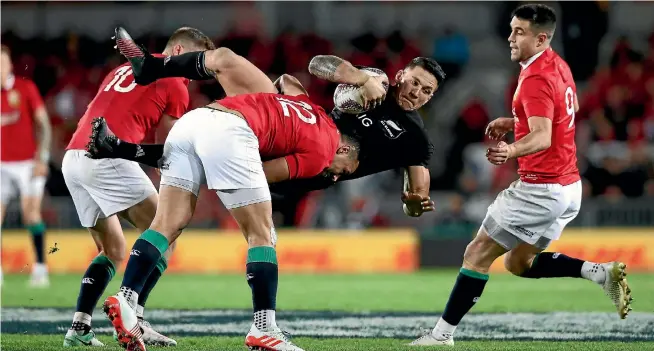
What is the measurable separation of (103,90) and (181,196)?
5.52 feet

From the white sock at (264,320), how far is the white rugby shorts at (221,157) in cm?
62

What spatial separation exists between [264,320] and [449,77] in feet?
44.4

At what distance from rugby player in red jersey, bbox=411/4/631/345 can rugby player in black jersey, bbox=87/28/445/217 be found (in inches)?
21.4

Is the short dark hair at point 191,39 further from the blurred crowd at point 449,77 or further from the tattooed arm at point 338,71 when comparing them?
the blurred crowd at point 449,77

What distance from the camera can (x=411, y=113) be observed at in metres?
6.96

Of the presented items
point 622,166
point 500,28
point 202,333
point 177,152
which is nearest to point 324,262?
point 622,166

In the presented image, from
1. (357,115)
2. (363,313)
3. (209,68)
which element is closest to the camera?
(209,68)

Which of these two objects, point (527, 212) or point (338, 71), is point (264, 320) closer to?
point (338, 71)

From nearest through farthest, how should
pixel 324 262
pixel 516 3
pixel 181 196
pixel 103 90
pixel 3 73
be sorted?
pixel 181 196, pixel 103 90, pixel 3 73, pixel 324 262, pixel 516 3

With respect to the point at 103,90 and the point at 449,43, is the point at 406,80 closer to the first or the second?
the point at 103,90

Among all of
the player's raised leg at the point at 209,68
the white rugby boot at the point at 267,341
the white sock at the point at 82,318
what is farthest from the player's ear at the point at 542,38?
the white sock at the point at 82,318

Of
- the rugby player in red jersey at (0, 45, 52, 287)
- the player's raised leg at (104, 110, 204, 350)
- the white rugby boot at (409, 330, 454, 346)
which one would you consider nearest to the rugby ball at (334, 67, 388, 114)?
the player's raised leg at (104, 110, 204, 350)

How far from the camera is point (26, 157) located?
40.8 ft

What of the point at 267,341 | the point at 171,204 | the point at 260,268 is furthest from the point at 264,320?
the point at 171,204
